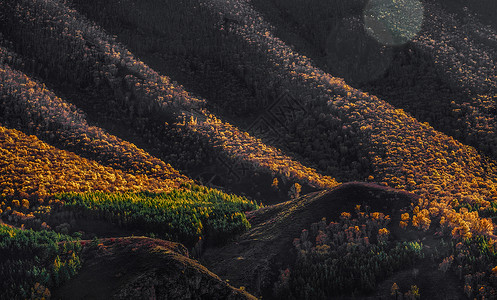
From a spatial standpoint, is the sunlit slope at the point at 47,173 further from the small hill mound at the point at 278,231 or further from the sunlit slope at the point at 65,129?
the small hill mound at the point at 278,231

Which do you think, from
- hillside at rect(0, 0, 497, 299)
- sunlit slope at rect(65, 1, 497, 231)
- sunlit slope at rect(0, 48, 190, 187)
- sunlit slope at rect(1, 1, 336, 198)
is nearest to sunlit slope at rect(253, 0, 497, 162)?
hillside at rect(0, 0, 497, 299)

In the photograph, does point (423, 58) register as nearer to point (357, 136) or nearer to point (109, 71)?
point (357, 136)

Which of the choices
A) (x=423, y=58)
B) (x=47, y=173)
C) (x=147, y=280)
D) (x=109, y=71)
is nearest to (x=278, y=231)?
(x=147, y=280)

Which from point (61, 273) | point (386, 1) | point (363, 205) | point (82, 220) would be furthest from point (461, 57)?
point (61, 273)

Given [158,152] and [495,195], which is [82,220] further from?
[495,195]

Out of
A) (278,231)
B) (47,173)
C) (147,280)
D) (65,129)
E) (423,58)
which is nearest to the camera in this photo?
(147,280)

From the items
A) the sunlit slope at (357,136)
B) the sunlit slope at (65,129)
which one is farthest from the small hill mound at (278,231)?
the sunlit slope at (65,129)

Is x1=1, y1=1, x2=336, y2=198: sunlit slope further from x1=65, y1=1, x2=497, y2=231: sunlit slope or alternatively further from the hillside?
x1=65, y1=1, x2=497, y2=231: sunlit slope
